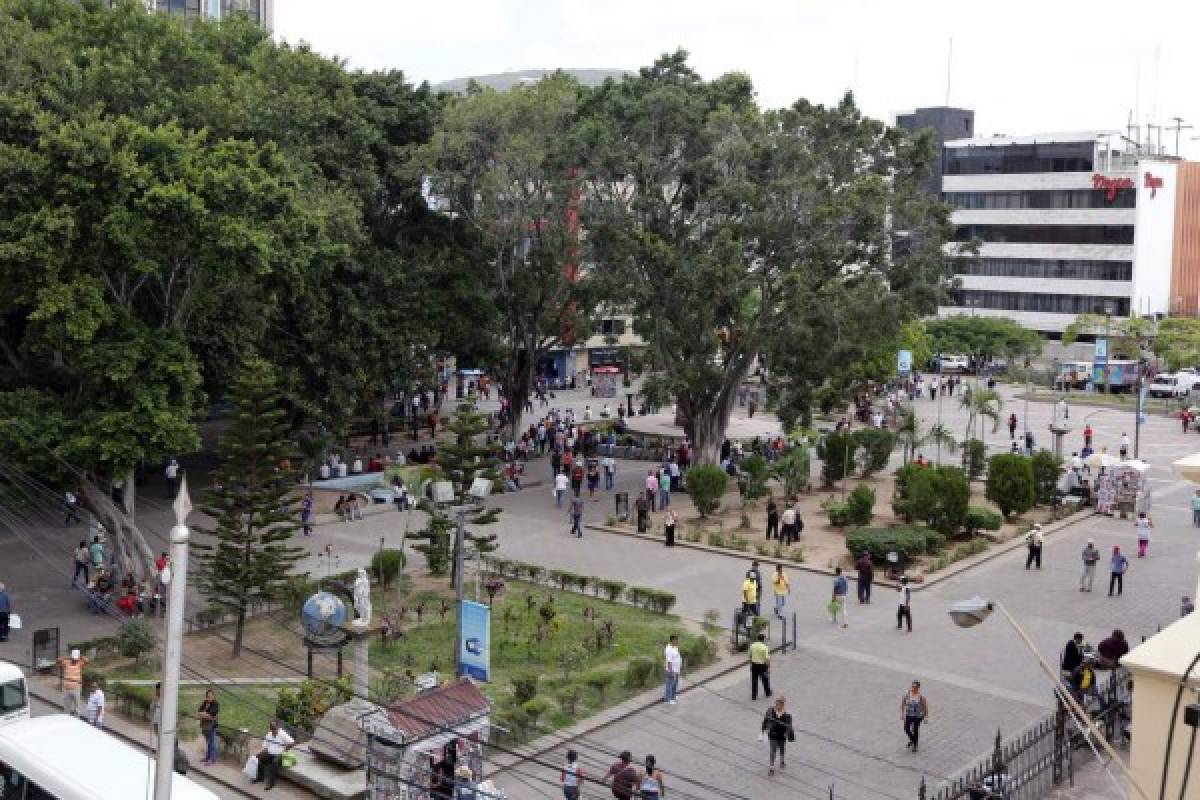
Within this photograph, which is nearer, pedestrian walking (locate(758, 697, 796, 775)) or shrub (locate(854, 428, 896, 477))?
pedestrian walking (locate(758, 697, 796, 775))

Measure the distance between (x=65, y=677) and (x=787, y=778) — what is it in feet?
39.0

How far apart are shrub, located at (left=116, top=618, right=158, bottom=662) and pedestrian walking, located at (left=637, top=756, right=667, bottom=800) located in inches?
428

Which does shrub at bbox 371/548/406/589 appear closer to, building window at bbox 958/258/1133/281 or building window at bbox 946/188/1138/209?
building window at bbox 958/258/1133/281

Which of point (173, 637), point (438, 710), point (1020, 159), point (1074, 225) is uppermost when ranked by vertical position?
point (1020, 159)

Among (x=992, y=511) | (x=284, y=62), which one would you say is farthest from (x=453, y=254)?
(x=992, y=511)

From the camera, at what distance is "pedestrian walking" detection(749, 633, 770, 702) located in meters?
20.8

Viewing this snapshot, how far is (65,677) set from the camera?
20016 millimetres

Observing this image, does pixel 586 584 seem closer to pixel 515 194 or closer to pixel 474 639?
pixel 474 639

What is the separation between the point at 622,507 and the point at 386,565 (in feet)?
37.1

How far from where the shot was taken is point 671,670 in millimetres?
20844

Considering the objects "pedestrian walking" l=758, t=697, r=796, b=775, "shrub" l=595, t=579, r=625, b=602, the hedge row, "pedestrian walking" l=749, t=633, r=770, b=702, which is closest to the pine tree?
the hedge row

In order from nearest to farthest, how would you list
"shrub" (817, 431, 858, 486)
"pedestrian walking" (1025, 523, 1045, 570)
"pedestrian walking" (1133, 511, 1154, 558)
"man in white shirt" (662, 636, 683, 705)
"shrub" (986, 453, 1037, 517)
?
"man in white shirt" (662, 636, 683, 705) < "pedestrian walking" (1025, 523, 1045, 570) < "pedestrian walking" (1133, 511, 1154, 558) < "shrub" (986, 453, 1037, 517) < "shrub" (817, 431, 858, 486)

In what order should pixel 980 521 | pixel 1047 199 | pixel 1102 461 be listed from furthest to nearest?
pixel 1047 199 → pixel 1102 461 → pixel 980 521

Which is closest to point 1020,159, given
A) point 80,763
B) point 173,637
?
point 80,763
